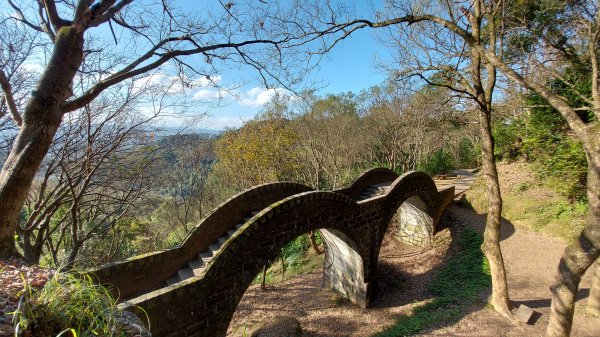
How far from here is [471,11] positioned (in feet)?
16.6

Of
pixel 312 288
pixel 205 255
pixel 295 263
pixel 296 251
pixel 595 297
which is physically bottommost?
pixel 312 288

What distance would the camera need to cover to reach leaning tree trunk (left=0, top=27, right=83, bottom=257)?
2.80m

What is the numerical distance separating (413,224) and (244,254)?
316 inches

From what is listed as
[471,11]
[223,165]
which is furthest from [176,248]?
[223,165]

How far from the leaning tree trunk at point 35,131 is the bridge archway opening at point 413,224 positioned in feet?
31.2

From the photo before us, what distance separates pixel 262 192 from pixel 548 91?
612 centimetres

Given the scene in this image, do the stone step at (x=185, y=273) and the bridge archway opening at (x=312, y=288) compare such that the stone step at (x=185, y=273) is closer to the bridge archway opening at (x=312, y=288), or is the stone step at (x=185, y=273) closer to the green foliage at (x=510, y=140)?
the bridge archway opening at (x=312, y=288)

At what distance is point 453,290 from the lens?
7367 millimetres

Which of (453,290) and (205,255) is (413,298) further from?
(205,255)

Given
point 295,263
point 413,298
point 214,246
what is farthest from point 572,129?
point 295,263

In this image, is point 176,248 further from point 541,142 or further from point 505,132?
point 505,132

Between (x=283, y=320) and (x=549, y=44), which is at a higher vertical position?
(x=549, y=44)

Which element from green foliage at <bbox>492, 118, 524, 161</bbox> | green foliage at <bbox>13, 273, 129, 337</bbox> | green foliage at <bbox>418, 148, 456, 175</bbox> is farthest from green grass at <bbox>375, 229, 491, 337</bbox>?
green foliage at <bbox>418, 148, 456, 175</bbox>

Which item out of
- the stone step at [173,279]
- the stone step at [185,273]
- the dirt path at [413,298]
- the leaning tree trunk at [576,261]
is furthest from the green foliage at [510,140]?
the stone step at [173,279]
